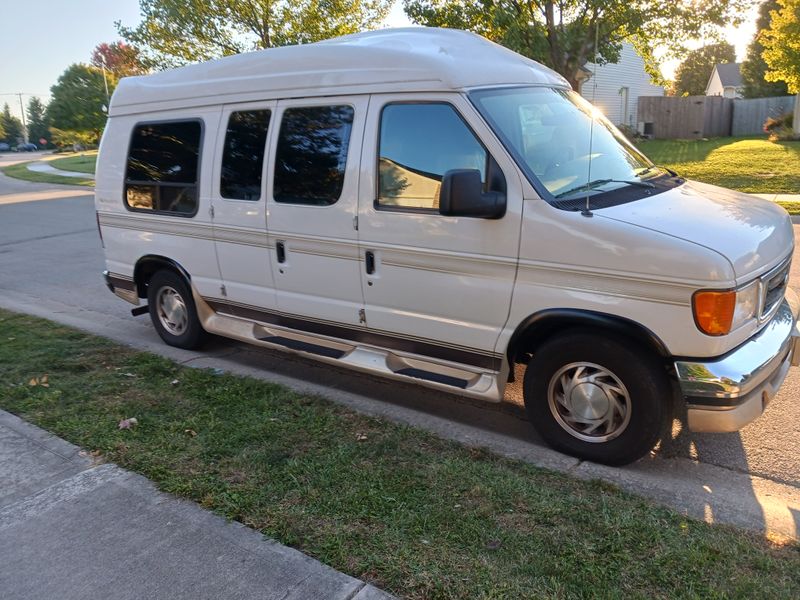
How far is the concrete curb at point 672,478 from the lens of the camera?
→ 3.39 m

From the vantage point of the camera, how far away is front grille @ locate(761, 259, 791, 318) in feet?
12.2

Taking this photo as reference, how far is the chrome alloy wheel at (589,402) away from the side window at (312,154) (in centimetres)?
192

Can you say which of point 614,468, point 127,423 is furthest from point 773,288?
point 127,423

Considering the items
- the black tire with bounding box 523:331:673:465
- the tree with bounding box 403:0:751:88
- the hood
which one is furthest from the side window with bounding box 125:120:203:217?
the tree with bounding box 403:0:751:88

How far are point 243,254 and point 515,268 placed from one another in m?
2.35

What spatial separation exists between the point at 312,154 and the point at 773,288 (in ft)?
9.87

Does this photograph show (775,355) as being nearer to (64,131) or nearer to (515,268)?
(515,268)

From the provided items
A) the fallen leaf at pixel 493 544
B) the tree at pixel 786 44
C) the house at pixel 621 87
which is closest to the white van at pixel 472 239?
the fallen leaf at pixel 493 544

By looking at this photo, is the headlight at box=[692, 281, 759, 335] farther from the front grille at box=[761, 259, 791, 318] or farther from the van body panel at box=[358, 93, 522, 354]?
the van body panel at box=[358, 93, 522, 354]

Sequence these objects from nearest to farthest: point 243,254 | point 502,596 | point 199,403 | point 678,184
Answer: point 502,596 < point 678,184 < point 199,403 < point 243,254

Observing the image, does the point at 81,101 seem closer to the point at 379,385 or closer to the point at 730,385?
the point at 379,385

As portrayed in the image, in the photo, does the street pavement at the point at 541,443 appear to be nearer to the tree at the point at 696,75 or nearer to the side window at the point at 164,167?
the side window at the point at 164,167

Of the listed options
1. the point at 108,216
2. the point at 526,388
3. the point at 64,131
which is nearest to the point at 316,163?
the point at 526,388

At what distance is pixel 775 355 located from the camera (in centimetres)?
371
